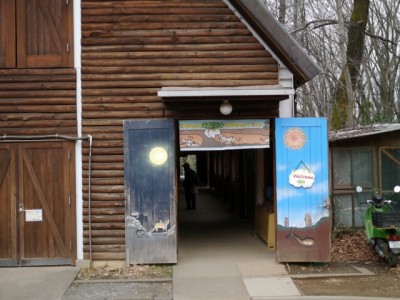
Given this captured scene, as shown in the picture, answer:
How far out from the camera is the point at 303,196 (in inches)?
350

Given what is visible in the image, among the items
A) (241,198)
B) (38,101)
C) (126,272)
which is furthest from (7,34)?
(241,198)

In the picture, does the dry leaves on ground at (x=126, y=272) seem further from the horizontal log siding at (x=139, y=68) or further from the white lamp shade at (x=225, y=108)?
the white lamp shade at (x=225, y=108)

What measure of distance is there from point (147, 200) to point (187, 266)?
1362 millimetres

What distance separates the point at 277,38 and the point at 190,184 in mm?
9251

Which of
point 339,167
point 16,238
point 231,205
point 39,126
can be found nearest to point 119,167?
point 39,126

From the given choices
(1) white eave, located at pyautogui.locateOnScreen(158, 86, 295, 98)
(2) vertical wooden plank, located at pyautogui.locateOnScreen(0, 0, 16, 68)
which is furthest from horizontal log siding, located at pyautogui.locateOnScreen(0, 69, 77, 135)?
(1) white eave, located at pyautogui.locateOnScreen(158, 86, 295, 98)

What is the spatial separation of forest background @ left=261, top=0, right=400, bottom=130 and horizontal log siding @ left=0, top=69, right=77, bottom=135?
10.5m

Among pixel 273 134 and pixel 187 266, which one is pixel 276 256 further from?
pixel 273 134

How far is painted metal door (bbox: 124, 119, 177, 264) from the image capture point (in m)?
8.89

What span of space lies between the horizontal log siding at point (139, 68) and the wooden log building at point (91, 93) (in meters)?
0.02

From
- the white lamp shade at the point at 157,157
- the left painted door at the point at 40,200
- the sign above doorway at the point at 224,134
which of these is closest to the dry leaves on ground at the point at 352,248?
the sign above doorway at the point at 224,134

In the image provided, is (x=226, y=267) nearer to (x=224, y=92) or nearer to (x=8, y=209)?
(x=224, y=92)

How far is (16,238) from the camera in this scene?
29.5 feet

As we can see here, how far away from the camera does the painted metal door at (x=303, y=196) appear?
8.88m
